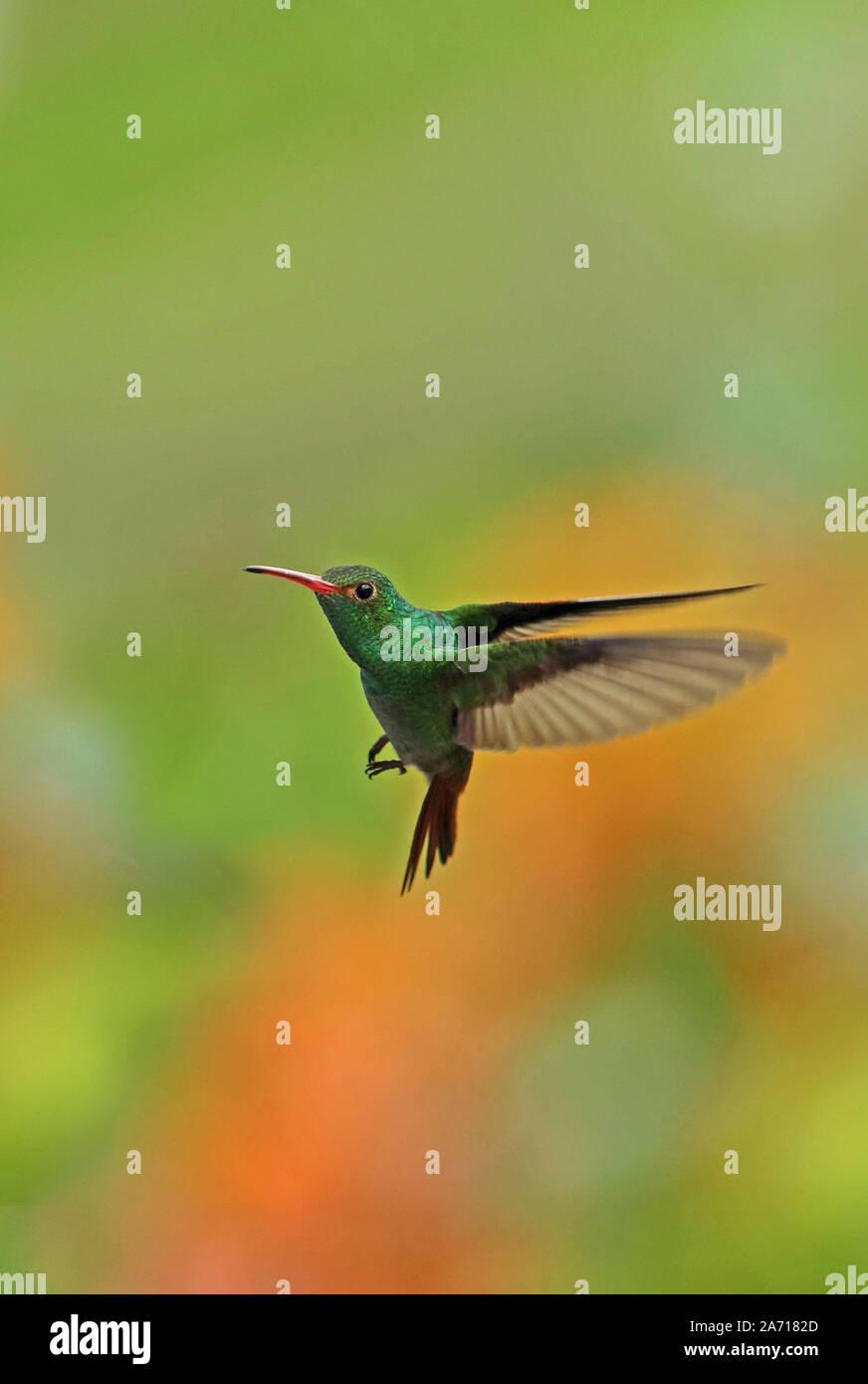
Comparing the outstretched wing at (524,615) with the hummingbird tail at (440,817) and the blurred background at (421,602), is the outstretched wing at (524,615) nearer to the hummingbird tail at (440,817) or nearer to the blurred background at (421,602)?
the hummingbird tail at (440,817)

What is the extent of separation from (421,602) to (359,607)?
44 centimetres

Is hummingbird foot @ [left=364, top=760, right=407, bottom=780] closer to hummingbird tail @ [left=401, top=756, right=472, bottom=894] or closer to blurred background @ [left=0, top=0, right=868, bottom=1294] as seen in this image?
hummingbird tail @ [left=401, top=756, right=472, bottom=894]

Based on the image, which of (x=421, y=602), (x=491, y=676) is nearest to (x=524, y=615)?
(x=491, y=676)

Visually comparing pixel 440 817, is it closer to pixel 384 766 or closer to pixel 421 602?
pixel 384 766

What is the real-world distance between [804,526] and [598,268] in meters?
0.38

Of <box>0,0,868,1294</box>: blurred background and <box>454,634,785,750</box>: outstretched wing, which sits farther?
<box>0,0,868,1294</box>: blurred background

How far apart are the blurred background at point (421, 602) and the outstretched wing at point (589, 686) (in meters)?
0.37

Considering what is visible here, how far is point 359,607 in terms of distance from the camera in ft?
1.20

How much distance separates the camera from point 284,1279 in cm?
85

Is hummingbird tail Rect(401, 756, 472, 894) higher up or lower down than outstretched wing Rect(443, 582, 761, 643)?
lower down

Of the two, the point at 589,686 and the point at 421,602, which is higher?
the point at 421,602

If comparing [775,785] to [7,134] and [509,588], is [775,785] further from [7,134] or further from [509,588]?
[7,134]

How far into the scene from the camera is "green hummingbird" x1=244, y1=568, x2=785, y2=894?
354 mm

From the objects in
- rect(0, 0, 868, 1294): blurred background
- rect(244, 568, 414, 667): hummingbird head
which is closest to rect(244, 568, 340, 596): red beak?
rect(244, 568, 414, 667): hummingbird head
